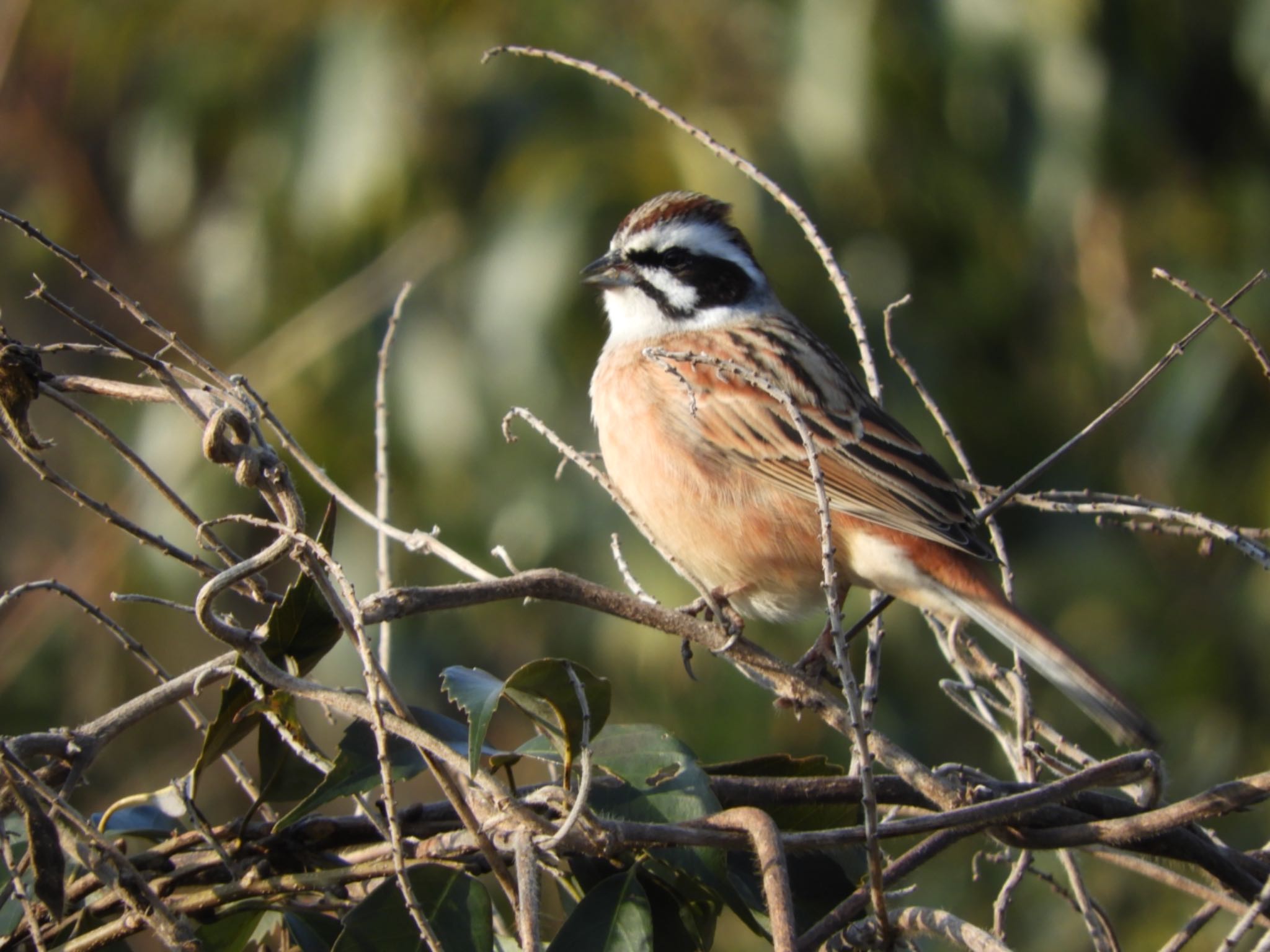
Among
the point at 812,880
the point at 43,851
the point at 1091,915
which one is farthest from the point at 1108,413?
the point at 43,851

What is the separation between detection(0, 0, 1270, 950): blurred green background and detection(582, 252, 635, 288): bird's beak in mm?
1393

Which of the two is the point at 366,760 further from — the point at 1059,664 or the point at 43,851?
the point at 1059,664

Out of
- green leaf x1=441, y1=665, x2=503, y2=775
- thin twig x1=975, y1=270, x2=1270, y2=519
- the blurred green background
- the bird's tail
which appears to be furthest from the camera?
the blurred green background

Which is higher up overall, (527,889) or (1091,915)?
(527,889)

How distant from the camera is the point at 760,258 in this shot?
18.9ft

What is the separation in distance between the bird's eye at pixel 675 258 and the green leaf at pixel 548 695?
258 centimetres

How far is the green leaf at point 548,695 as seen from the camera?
Result: 173 centimetres

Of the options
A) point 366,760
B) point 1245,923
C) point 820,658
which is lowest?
point 820,658

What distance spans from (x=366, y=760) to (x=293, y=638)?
7.7 inches

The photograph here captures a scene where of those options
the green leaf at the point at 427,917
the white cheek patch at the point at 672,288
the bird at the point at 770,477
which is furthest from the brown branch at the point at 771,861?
the white cheek patch at the point at 672,288

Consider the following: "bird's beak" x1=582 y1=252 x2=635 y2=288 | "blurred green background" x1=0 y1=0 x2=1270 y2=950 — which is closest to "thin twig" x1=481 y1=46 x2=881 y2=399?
"bird's beak" x1=582 y1=252 x2=635 y2=288

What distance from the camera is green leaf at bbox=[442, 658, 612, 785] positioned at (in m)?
1.73

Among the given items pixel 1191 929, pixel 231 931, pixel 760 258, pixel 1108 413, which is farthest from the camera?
pixel 760 258

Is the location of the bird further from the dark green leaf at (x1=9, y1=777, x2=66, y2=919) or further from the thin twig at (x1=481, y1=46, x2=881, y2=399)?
the dark green leaf at (x1=9, y1=777, x2=66, y2=919)
